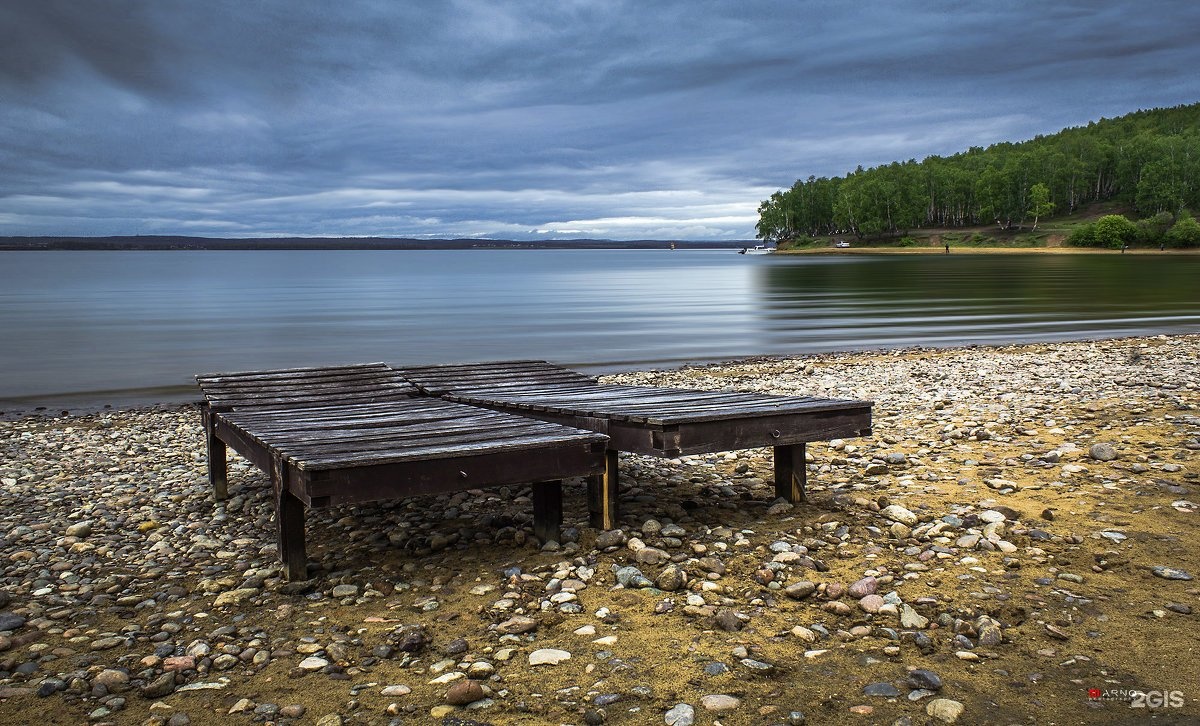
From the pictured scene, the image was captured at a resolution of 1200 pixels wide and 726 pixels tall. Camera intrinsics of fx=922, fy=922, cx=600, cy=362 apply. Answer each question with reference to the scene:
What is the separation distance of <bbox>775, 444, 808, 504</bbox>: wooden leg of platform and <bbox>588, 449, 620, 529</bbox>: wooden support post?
4.78ft

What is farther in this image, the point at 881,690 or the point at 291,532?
the point at 291,532

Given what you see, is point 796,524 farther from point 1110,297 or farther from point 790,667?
A: point 1110,297

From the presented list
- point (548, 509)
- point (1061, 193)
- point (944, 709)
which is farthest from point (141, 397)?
point (1061, 193)

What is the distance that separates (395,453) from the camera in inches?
222

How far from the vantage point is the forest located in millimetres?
125062

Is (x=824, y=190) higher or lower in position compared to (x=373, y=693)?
higher

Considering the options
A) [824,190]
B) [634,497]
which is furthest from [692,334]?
[824,190]

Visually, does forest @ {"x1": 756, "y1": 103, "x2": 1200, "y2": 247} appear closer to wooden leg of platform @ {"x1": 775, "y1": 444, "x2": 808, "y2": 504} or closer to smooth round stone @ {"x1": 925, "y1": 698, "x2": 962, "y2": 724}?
wooden leg of platform @ {"x1": 775, "y1": 444, "x2": 808, "y2": 504}

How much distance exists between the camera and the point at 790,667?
4535mm

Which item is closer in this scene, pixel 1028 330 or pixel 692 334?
pixel 1028 330

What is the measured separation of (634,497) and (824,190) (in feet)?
657

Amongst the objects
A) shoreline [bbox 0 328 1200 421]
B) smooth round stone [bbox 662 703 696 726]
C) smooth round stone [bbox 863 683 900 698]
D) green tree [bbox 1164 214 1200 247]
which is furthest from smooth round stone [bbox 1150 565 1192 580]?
green tree [bbox 1164 214 1200 247]

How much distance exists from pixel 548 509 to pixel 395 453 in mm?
1315

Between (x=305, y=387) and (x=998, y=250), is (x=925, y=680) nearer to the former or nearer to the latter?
(x=305, y=387)
